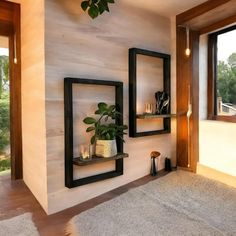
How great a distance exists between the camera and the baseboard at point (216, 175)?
1.72 meters

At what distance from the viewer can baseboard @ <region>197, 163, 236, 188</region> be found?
1.72 meters

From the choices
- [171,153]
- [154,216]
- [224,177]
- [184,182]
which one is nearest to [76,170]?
[154,216]

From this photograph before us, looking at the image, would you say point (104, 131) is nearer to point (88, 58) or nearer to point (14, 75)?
point (88, 58)

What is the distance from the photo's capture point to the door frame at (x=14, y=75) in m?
1.86

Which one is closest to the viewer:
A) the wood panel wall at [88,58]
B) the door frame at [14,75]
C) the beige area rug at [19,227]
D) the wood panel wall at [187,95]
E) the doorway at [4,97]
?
the beige area rug at [19,227]

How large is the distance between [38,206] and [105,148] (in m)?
0.59

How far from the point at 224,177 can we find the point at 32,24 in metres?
1.89

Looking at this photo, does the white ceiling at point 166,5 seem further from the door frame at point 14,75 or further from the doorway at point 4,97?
the doorway at point 4,97

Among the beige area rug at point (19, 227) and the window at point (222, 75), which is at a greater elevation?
the window at point (222, 75)

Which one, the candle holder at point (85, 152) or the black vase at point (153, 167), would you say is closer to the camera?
the candle holder at point (85, 152)

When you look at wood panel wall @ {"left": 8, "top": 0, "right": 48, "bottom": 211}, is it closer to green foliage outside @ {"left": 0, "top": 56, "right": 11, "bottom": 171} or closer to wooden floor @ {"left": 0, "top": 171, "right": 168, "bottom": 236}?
wooden floor @ {"left": 0, "top": 171, "right": 168, "bottom": 236}

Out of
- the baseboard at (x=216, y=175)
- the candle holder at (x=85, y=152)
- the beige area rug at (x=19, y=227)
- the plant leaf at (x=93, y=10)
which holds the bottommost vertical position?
the beige area rug at (x=19, y=227)

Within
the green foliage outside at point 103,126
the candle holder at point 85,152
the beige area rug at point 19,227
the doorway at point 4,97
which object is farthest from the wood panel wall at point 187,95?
the doorway at point 4,97

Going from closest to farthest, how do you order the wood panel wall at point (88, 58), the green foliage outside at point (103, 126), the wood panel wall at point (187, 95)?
the wood panel wall at point (88, 58), the green foliage outside at point (103, 126), the wood panel wall at point (187, 95)
